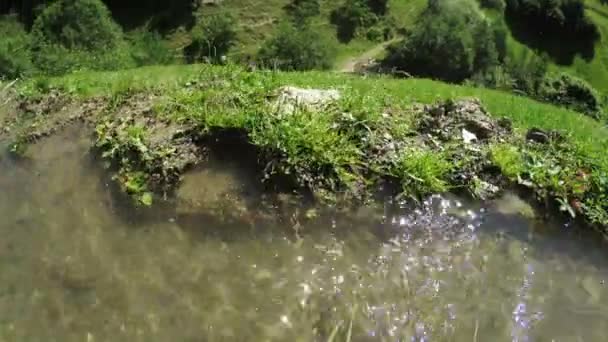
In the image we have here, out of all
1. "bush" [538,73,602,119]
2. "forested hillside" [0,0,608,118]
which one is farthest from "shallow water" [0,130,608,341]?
"bush" [538,73,602,119]

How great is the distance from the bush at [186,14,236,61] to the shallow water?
4229 centimetres

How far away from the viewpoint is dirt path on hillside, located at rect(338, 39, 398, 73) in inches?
2125

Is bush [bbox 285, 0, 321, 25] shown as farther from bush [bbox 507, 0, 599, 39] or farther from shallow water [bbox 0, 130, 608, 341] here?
shallow water [bbox 0, 130, 608, 341]

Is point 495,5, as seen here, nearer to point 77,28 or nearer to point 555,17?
point 555,17

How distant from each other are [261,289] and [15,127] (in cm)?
816

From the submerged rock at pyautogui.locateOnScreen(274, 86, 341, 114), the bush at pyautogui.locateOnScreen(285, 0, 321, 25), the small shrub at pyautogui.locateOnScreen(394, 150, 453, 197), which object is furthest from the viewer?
the bush at pyautogui.locateOnScreen(285, 0, 321, 25)

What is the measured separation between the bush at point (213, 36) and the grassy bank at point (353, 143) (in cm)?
3934

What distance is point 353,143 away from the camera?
12047 millimetres

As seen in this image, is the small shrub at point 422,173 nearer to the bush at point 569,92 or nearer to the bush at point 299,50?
the bush at point 299,50

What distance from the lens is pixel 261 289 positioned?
31.5 ft

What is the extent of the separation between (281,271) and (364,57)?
48590 millimetres

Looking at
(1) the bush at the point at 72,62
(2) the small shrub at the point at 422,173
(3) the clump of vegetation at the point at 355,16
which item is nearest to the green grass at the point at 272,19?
(3) the clump of vegetation at the point at 355,16

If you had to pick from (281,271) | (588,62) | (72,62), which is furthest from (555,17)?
(281,271)

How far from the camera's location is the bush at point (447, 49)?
147 feet
